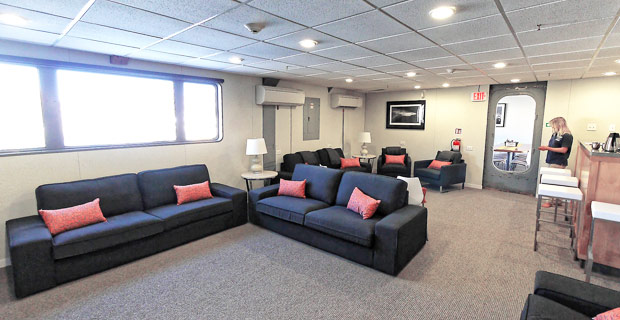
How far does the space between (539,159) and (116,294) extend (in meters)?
7.33

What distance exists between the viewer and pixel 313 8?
83.8 inches

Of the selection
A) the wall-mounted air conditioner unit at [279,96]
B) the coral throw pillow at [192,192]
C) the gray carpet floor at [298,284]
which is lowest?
the gray carpet floor at [298,284]

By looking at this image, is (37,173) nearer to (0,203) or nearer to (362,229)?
(0,203)

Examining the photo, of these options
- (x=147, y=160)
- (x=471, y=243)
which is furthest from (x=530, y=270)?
(x=147, y=160)

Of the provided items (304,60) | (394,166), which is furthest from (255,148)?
(394,166)

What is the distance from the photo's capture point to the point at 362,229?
3150 millimetres

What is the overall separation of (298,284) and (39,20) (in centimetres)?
313

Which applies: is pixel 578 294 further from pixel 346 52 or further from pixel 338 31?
pixel 346 52

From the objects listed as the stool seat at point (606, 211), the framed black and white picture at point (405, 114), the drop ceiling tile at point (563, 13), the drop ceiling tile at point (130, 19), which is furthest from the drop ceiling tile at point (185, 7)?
the framed black and white picture at point (405, 114)

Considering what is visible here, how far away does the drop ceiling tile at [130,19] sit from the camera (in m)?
2.15

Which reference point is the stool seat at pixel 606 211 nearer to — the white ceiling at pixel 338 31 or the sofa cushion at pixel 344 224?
the white ceiling at pixel 338 31

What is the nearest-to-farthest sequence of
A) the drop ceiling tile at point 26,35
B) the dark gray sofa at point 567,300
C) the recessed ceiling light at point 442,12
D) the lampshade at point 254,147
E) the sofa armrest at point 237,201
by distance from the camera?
the dark gray sofa at point 567,300, the recessed ceiling light at point 442,12, the drop ceiling tile at point 26,35, the sofa armrest at point 237,201, the lampshade at point 254,147

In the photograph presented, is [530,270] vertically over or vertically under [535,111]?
under

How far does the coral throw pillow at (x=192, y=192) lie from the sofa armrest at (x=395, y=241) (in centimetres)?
246
